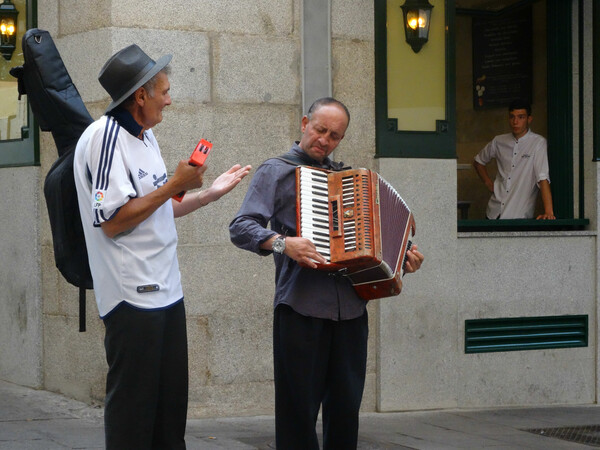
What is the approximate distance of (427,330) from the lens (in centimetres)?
819

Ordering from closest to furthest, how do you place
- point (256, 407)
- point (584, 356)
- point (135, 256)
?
point (135, 256) < point (256, 407) < point (584, 356)

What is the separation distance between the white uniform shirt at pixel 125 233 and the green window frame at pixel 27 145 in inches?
162

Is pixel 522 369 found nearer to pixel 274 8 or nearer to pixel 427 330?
pixel 427 330

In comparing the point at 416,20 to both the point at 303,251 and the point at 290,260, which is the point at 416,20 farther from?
the point at 303,251

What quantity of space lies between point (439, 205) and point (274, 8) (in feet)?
6.68

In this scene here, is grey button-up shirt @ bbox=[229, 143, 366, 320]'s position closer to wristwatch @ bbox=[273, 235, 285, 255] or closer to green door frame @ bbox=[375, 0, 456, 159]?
wristwatch @ bbox=[273, 235, 285, 255]

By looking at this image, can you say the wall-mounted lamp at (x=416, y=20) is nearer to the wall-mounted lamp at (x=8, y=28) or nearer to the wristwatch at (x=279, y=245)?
the wall-mounted lamp at (x=8, y=28)

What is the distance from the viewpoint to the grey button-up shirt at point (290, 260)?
4.81 meters

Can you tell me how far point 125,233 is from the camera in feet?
13.1

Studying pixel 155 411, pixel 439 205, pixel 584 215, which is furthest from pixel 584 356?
pixel 155 411

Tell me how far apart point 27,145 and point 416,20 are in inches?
128

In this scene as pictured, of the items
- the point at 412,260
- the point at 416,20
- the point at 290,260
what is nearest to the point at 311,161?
the point at 290,260

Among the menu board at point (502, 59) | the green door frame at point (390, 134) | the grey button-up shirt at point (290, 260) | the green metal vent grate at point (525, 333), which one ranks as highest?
the menu board at point (502, 59)

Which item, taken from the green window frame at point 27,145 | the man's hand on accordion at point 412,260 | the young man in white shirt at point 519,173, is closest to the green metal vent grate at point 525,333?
the young man in white shirt at point 519,173
